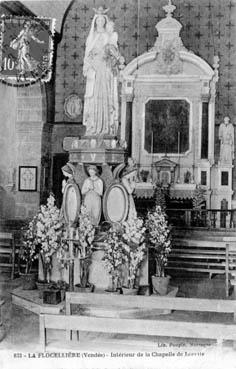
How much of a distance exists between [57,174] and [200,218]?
3316 mm

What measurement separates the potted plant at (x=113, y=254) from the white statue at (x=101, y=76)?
1.18m

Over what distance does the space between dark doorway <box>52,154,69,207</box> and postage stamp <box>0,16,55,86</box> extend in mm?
1640

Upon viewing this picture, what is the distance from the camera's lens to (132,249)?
19.0 ft

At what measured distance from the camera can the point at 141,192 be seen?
11.8m

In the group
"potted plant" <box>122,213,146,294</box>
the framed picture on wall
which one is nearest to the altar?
the framed picture on wall

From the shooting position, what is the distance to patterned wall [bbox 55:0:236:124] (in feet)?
39.8

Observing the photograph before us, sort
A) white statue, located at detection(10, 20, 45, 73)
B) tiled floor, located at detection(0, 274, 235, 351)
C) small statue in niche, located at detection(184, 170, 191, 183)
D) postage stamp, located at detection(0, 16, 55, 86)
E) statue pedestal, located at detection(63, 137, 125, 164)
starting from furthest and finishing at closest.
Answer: small statue in niche, located at detection(184, 170, 191, 183) → white statue, located at detection(10, 20, 45, 73) → postage stamp, located at detection(0, 16, 55, 86) → statue pedestal, located at detection(63, 137, 125, 164) → tiled floor, located at detection(0, 274, 235, 351)

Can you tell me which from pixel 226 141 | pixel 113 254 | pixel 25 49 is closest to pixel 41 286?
pixel 113 254

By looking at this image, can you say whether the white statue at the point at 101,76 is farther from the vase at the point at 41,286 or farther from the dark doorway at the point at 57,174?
the dark doorway at the point at 57,174

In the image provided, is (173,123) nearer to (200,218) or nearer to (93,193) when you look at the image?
(200,218)

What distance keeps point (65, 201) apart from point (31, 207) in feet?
19.0

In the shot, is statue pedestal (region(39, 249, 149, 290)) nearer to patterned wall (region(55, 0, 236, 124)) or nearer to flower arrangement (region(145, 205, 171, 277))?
flower arrangement (region(145, 205, 171, 277))

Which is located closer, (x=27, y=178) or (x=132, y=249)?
(x=132, y=249)

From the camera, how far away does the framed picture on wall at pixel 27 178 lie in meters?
12.0
